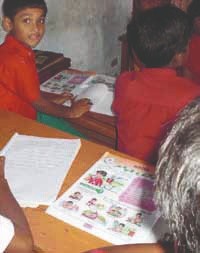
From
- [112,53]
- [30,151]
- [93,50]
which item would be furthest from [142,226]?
[112,53]

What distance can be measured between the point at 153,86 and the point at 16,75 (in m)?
0.66

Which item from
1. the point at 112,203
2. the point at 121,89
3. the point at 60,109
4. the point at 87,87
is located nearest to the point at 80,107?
the point at 60,109

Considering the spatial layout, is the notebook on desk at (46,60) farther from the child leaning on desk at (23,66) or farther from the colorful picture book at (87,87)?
the child leaning on desk at (23,66)

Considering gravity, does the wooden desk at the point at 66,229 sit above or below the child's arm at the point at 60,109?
above

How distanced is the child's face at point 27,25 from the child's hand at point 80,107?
0.35 meters

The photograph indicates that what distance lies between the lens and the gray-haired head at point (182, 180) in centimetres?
75

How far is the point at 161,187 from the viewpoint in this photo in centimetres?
82

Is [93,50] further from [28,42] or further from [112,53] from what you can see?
[28,42]

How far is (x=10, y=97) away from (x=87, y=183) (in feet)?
2.77

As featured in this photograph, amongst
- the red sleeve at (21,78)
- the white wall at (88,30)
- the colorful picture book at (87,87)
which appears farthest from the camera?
the white wall at (88,30)

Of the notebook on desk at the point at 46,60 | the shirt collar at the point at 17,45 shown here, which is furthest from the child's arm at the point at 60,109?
the notebook on desk at the point at 46,60

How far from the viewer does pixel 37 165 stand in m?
1.46

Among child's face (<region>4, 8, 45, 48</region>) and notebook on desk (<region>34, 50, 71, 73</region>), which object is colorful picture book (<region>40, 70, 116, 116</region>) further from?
child's face (<region>4, 8, 45, 48</region>)

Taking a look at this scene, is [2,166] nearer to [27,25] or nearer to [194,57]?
[27,25]
